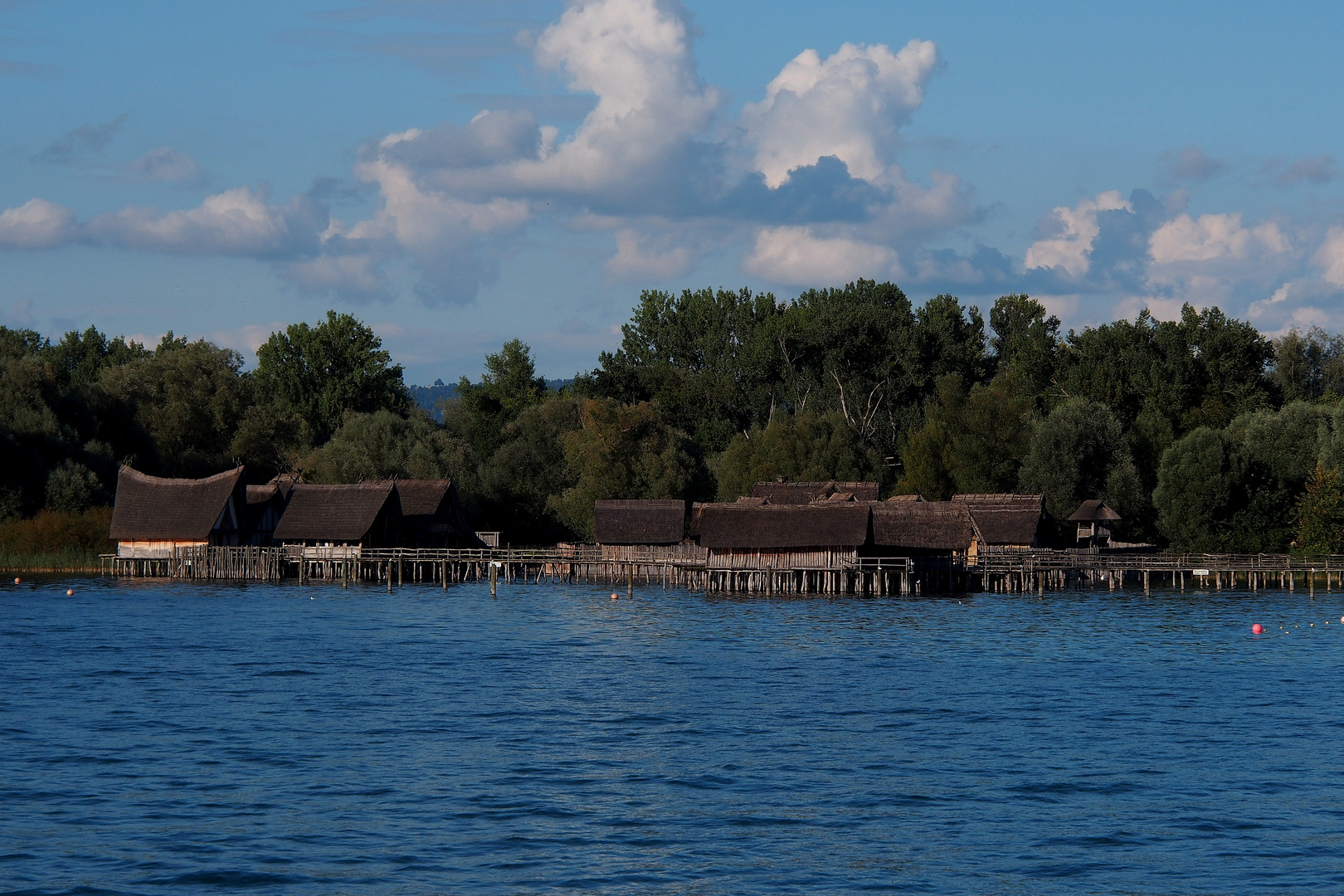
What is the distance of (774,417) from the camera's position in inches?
3386

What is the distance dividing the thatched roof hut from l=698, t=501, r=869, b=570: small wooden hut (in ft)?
54.6

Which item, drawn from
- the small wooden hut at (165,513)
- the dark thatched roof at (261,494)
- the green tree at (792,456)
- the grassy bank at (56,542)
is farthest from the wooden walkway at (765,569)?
the green tree at (792,456)

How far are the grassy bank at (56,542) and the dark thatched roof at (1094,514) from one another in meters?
47.9

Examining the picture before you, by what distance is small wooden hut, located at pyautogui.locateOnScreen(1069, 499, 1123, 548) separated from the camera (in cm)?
7381

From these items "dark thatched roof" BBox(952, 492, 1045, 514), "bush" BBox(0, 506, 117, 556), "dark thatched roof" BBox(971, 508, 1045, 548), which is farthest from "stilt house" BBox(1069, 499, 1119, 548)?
"bush" BBox(0, 506, 117, 556)

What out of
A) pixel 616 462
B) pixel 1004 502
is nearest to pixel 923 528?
pixel 1004 502

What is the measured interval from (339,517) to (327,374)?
36.0m

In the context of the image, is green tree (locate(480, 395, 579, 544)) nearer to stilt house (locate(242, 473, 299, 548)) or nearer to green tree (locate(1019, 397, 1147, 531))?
stilt house (locate(242, 473, 299, 548))

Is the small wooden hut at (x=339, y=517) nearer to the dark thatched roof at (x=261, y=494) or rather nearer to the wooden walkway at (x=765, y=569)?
the wooden walkway at (x=765, y=569)

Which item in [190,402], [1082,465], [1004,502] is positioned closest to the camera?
[1004,502]

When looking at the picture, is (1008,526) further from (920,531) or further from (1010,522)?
(920,531)

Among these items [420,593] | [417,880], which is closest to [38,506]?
[420,593]

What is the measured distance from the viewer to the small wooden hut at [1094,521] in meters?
73.8

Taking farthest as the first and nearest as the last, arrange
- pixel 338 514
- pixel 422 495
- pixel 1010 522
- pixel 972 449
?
pixel 972 449, pixel 422 495, pixel 338 514, pixel 1010 522
